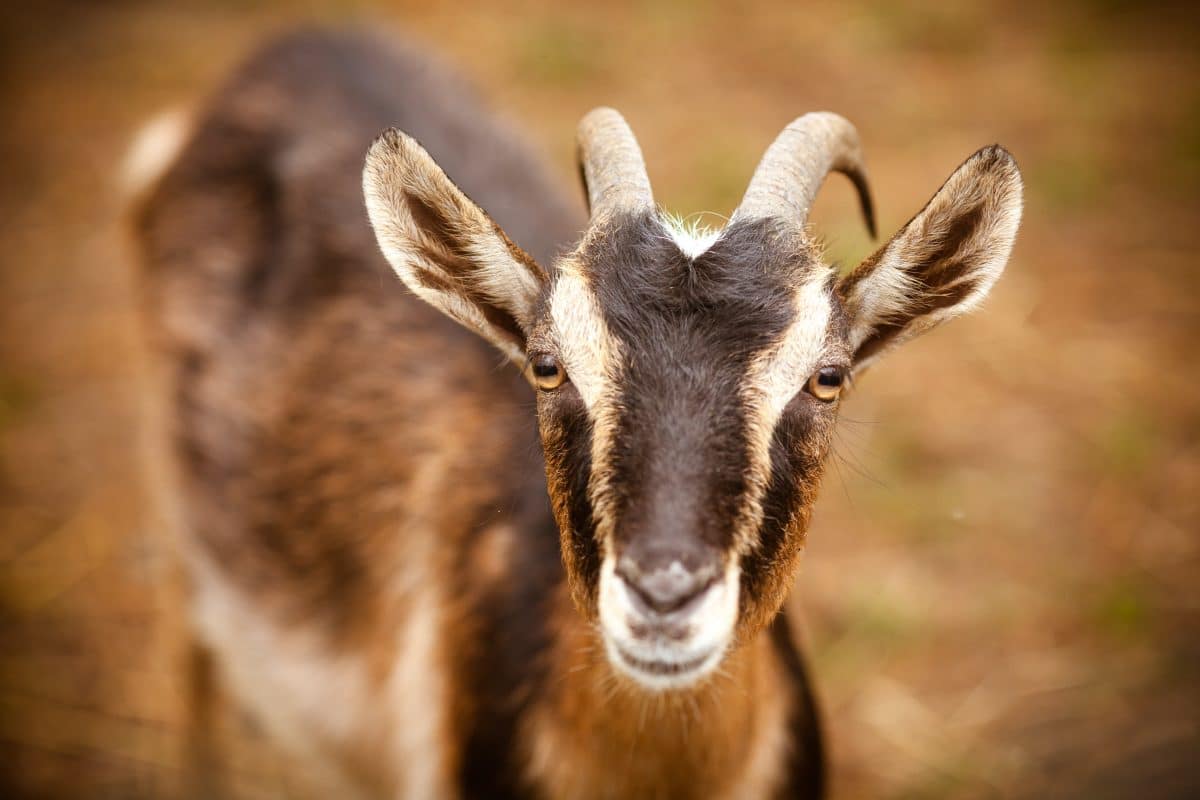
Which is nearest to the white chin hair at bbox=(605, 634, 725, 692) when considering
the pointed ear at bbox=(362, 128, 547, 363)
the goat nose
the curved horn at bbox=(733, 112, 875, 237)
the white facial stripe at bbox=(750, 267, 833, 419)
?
the goat nose

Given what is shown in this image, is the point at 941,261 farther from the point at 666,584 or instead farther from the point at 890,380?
the point at 890,380

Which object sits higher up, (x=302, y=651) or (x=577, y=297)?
(x=577, y=297)

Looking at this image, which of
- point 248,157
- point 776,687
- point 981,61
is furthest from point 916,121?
point 776,687

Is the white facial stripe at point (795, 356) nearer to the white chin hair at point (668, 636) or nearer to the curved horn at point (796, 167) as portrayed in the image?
the curved horn at point (796, 167)

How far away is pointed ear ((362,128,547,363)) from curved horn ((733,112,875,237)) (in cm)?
60

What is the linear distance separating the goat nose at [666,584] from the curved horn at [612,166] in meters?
0.96

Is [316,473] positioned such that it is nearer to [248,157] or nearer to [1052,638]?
[248,157]

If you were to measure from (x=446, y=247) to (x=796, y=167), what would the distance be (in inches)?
37.8

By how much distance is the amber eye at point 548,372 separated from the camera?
2.46m

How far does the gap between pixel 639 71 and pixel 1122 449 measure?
538 cm

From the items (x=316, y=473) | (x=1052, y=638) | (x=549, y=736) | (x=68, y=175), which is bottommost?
(x=1052, y=638)

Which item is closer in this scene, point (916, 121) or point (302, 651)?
point (302, 651)

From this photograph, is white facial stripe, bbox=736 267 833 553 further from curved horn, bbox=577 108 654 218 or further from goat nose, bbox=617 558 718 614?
curved horn, bbox=577 108 654 218

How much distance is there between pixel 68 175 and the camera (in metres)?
8.27
